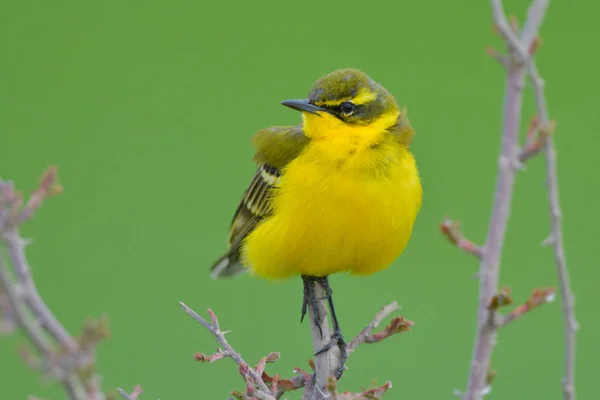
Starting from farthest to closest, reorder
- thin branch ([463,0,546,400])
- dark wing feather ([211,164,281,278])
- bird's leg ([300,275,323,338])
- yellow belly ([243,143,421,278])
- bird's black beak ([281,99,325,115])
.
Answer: dark wing feather ([211,164,281,278])
bird's black beak ([281,99,325,115])
yellow belly ([243,143,421,278])
bird's leg ([300,275,323,338])
thin branch ([463,0,546,400])

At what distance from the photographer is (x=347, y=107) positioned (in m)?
3.80

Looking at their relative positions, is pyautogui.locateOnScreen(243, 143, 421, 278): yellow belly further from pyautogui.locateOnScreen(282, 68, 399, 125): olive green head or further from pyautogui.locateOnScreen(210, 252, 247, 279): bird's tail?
pyautogui.locateOnScreen(210, 252, 247, 279): bird's tail

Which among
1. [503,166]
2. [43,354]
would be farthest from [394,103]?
[43,354]

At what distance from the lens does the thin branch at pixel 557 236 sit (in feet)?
4.25

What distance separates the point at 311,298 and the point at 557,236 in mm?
2169

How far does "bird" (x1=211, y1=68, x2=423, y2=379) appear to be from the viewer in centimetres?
348

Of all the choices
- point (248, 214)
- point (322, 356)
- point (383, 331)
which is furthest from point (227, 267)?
point (383, 331)

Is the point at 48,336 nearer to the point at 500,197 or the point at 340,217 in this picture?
the point at 500,197

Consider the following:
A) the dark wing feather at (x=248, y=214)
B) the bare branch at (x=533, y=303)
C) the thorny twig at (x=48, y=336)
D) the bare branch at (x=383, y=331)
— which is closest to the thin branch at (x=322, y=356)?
the bare branch at (x=383, y=331)

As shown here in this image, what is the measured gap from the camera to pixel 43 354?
3.44 ft

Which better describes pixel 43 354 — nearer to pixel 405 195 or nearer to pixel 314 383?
pixel 314 383

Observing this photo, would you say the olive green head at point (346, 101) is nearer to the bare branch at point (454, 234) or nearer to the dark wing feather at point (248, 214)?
the dark wing feather at point (248, 214)

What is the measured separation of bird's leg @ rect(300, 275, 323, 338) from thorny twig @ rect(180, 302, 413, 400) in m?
0.44

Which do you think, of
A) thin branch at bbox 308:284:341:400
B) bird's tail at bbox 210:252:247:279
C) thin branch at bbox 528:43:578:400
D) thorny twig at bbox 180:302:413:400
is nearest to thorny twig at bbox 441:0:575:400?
thin branch at bbox 528:43:578:400
